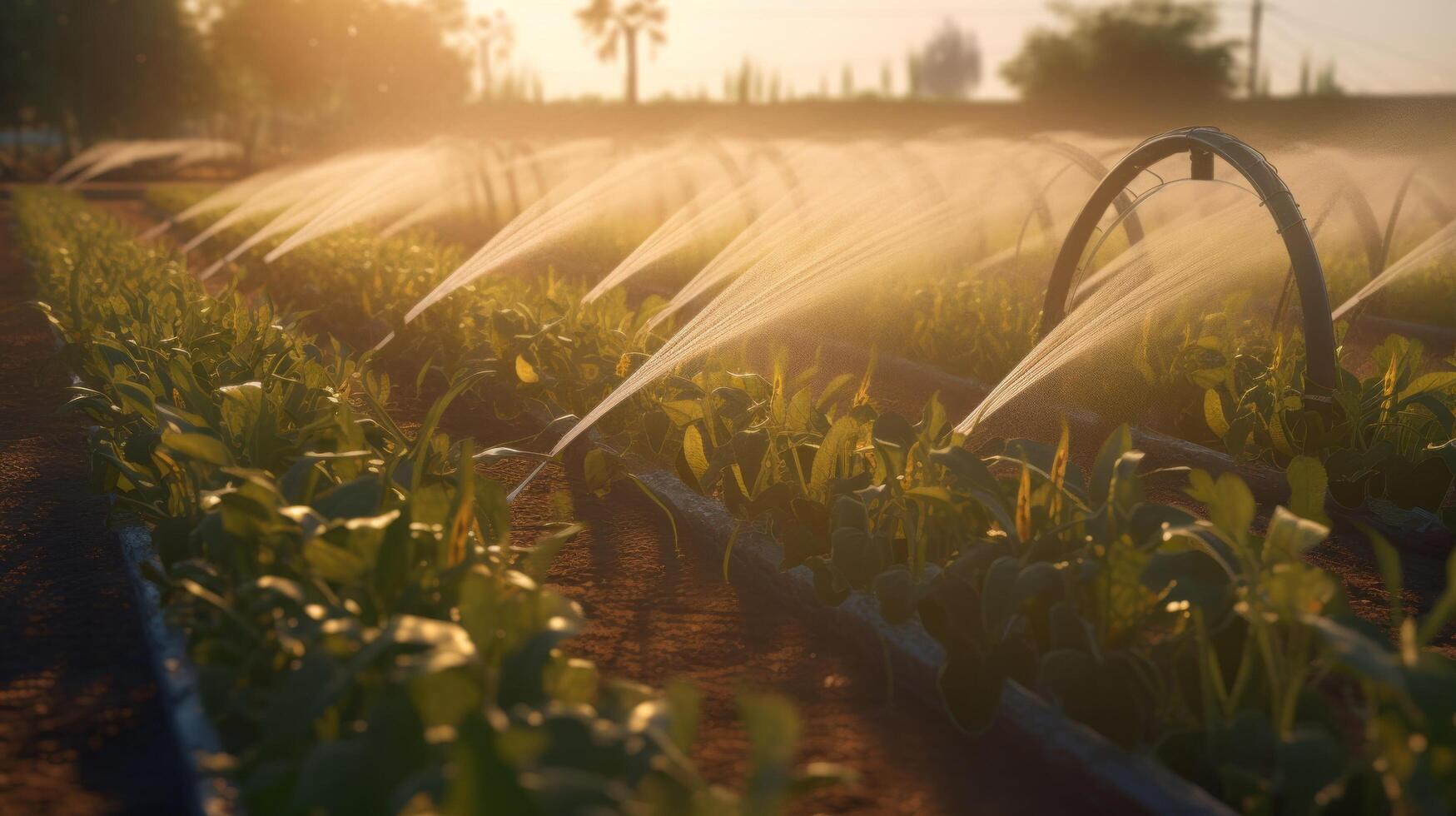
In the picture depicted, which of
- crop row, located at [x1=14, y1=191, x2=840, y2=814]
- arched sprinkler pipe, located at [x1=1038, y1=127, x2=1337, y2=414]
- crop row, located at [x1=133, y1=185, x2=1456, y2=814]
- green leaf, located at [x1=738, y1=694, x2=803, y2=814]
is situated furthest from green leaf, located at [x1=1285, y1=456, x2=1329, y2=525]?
arched sprinkler pipe, located at [x1=1038, y1=127, x2=1337, y2=414]

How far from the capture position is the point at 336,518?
117 inches

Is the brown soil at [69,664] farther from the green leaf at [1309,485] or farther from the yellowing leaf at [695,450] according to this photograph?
the green leaf at [1309,485]

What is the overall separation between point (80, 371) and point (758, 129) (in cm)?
3723

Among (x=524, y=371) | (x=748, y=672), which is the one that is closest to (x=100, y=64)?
(x=524, y=371)

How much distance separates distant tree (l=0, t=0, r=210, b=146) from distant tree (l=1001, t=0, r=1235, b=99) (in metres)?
34.9

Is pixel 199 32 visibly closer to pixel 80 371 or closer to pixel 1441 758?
pixel 80 371

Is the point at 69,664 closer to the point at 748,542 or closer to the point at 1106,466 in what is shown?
the point at 748,542

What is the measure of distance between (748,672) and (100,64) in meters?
52.4

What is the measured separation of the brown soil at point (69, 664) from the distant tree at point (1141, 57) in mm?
46108

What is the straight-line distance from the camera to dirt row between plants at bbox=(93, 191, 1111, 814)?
2.96 m

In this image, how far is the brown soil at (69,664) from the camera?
9.50 feet

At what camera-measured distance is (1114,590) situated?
10.2 ft

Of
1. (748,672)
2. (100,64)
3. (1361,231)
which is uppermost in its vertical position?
(100,64)

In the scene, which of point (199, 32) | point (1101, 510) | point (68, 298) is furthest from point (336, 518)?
point (199, 32)
